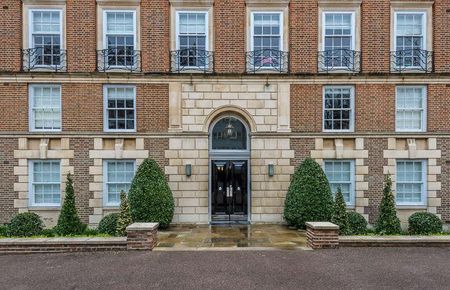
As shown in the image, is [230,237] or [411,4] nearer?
[230,237]

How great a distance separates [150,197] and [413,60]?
12.1m

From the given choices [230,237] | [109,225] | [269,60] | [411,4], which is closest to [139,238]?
[230,237]

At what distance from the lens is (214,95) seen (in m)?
15.6

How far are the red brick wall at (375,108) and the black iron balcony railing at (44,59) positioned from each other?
12223 mm

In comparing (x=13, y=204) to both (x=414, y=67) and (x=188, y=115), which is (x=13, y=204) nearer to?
(x=188, y=115)

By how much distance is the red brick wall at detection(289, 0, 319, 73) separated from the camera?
51.1 ft

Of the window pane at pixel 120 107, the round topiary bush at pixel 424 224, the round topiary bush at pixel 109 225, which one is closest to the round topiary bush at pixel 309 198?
the round topiary bush at pixel 424 224

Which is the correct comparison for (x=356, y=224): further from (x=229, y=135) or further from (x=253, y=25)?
(x=253, y=25)

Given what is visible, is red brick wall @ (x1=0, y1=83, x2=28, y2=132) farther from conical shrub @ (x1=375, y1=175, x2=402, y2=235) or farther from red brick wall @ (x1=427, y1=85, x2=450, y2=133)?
red brick wall @ (x1=427, y1=85, x2=450, y2=133)

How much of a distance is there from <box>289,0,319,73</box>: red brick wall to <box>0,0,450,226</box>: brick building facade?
4cm

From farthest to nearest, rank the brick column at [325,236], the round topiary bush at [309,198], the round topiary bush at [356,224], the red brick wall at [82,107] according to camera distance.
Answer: the red brick wall at [82,107] → the round topiary bush at [309,198] → the round topiary bush at [356,224] → the brick column at [325,236]

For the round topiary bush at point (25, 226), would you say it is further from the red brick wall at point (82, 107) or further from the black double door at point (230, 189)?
the black double door at point (230, 189)

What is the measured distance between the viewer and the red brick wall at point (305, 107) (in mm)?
15594

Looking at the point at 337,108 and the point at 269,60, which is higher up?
the point at 269,60
